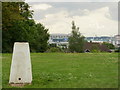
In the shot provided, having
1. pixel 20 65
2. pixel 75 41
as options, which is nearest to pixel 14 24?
pixel 75 41

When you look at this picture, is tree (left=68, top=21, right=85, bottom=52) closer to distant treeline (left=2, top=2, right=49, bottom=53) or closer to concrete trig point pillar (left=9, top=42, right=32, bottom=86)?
distant treeline (left=2, top=2, right=49, bottom=53)

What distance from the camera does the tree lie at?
78125mm

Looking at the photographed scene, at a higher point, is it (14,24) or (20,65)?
(14,24)

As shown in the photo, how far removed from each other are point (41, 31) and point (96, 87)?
2498 inches

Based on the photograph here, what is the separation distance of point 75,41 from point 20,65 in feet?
233

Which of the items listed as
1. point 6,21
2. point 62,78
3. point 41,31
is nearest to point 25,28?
point 6,21

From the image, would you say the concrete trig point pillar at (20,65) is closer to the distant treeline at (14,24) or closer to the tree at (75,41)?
the distant treeline at (14,24)

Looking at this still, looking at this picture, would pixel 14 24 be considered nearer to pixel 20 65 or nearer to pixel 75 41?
pixel 75 41

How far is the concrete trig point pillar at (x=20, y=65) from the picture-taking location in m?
8.12

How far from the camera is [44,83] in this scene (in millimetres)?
8242

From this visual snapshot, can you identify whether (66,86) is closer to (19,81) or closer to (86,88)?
(86,88)

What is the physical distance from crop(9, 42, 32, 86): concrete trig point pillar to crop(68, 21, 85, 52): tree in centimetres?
6895

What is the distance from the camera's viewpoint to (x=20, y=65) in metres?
8.12

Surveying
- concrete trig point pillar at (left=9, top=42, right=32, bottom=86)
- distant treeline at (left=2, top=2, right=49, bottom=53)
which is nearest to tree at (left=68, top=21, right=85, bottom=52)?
distant treeline at (left=2, top=2, right=49, bottom=53)
